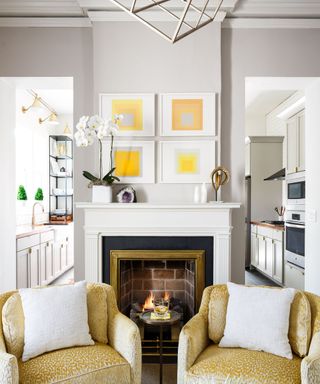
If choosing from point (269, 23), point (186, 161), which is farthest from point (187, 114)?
point (269, 23)

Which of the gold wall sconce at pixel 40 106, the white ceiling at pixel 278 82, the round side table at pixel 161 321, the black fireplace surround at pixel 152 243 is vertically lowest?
the round side table at pixel 161 321

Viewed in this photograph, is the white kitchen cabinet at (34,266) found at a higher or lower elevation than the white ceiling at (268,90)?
lower

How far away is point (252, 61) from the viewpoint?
10.9 feet

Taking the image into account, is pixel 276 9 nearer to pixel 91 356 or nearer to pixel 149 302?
pixel 149 302

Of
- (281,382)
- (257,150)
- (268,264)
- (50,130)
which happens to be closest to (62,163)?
(50,130)

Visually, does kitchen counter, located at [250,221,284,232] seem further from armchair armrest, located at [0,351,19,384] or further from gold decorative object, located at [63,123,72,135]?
armchair armrest, located at [0,351,19,384]

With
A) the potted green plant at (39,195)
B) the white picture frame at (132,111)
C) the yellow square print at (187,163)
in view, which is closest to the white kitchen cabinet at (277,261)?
the yellow square print at (187,163)

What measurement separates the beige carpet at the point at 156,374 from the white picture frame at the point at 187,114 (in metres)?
1.87

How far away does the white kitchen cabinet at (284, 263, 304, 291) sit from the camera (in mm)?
4496

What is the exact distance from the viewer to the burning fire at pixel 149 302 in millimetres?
3170

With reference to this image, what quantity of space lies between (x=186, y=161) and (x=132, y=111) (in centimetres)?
62

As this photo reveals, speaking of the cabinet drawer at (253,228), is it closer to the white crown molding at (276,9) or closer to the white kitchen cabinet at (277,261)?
the white kitchen cabinet at (277,261)

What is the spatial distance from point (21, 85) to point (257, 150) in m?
4.50

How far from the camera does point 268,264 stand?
5.89m
